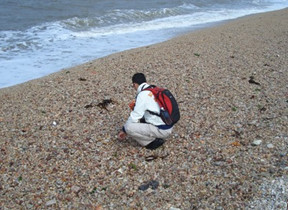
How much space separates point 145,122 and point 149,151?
474mm

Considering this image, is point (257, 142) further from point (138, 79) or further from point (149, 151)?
point (138, 79)

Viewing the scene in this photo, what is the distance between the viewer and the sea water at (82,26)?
12.2 m

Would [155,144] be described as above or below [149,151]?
above

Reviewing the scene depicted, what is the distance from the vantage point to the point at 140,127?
4.84 meters

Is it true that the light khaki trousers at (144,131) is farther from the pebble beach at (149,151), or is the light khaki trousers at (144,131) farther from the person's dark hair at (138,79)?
the person's dark hair at (138,79)

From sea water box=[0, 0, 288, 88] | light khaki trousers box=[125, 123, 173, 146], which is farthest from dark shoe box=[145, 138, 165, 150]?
sea water box=[0, 0, 288, 88]

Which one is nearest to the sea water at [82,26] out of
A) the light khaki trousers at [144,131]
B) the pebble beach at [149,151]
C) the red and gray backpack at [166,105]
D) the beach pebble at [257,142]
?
the pebble beach at [149,151]

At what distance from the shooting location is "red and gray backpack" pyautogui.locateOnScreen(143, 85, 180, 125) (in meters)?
4.57

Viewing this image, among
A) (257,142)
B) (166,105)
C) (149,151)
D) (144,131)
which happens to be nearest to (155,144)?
(149,151)

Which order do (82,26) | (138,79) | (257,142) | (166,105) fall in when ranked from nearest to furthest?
(166,105), (138,79), (257,142), (82,26)

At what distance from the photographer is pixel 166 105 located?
459 cm

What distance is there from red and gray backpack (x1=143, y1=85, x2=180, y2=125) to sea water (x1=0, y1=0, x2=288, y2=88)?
6704mm

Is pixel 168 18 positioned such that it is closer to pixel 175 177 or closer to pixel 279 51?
pixel 279 51

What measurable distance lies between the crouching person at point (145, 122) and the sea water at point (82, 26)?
20.7 feet
